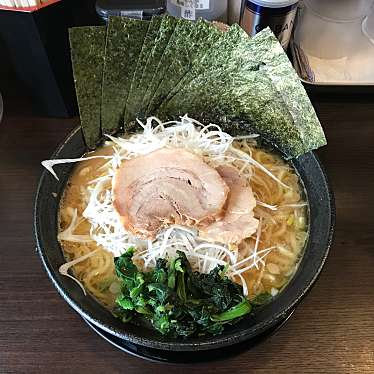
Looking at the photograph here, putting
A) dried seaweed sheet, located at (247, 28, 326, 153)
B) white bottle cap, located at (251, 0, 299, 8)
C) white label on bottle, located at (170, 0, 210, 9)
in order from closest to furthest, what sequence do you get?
dried seaweed sheet, located at (247, 28, 326, 153), white bottle cap, located at (251, 0, 299, 8), white label on bottle, located at (170, 0, 210, 9)

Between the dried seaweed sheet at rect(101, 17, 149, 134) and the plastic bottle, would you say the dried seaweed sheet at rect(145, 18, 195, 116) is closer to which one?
the dried seaweed sheet at rect(101, 17, 149, 134)

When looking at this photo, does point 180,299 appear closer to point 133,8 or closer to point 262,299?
point 262,299

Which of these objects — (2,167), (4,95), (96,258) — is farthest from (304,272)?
(4,95)

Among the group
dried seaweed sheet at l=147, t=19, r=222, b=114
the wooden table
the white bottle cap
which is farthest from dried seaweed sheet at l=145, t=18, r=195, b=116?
the wooden table

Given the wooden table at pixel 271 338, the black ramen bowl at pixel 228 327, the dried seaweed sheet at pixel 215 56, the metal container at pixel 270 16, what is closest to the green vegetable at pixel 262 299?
the black ramen bowl at pixel 228 327

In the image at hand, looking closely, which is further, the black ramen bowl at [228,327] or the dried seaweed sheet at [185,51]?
the dried seaweed sheet at [185,51]

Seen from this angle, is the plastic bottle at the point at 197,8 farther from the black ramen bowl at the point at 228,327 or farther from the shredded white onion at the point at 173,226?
the black ramen bowl at the point at 228,327
